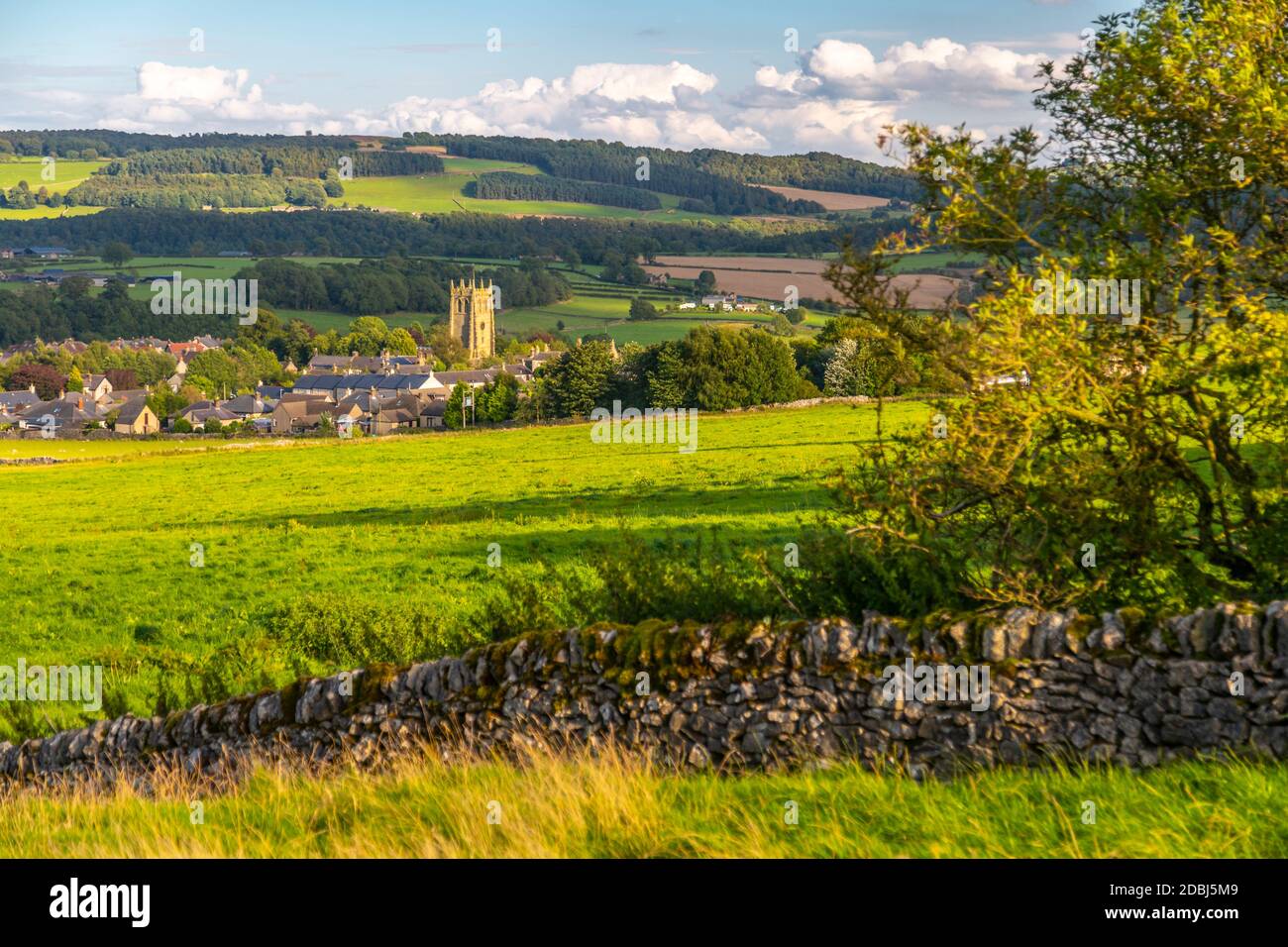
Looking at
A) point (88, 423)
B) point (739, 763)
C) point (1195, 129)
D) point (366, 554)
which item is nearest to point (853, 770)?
point (739, 763)

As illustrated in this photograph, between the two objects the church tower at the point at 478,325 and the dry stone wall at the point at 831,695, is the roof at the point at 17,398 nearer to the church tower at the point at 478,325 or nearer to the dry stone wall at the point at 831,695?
the church tower at the point at 478,325

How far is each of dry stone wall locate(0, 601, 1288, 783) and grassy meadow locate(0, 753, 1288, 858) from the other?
404 mm

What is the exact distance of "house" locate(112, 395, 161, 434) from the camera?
126 metres

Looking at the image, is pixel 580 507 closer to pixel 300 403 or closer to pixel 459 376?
pixel 300 403

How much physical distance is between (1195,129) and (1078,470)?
356cm

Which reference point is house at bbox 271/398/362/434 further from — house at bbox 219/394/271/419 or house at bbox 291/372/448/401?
house at bbox 291/372/448/401

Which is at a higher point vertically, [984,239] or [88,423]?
[984,239]

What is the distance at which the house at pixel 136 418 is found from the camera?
126 m

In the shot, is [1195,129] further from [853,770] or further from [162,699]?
[162,699]

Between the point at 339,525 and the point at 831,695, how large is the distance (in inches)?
1023

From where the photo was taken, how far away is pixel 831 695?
977cm

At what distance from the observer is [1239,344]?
10555 mm

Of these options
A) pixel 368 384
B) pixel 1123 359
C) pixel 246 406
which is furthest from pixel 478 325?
pixel 1123 359

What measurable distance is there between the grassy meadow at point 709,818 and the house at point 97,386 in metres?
157
